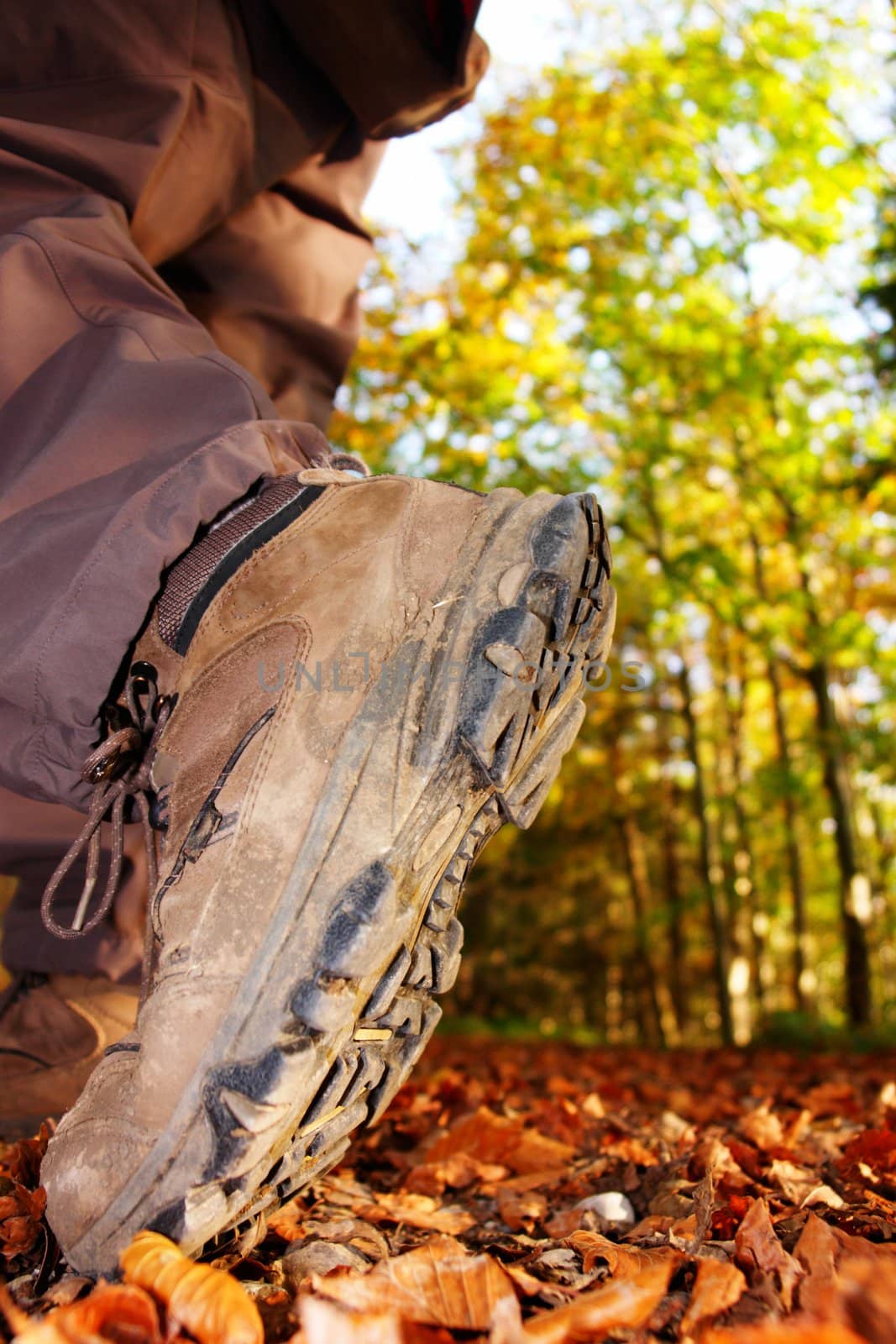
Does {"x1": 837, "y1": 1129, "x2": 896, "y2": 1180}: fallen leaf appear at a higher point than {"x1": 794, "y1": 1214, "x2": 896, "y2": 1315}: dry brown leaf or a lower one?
lower

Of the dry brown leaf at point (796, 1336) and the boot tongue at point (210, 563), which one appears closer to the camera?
A: the dry brown leaf at point (796, 1336)

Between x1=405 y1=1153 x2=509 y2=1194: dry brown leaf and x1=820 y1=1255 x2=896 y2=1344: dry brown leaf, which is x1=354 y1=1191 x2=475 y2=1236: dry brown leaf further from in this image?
x1=820 y1=1255 x2=896 y2=1344: dry brown leaf

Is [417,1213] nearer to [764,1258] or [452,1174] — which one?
[452,1174]

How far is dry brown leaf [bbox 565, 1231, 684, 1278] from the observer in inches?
40.8

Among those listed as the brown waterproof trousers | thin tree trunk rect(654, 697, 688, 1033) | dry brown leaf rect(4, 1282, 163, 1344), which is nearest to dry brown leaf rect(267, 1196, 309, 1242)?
dry brown leaf rect(4, 1282, 163, 1344)

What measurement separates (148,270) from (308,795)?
3.12 feet

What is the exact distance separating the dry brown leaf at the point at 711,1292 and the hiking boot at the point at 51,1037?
52.0 inches

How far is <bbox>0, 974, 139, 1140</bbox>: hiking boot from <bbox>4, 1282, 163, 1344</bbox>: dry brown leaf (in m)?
1.12

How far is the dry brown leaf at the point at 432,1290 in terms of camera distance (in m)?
0.86

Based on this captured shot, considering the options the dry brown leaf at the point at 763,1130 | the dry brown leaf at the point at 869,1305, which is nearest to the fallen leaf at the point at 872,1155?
the dry brown leaf at the point at 763,1130

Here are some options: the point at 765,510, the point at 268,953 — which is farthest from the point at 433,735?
the point at 765,510

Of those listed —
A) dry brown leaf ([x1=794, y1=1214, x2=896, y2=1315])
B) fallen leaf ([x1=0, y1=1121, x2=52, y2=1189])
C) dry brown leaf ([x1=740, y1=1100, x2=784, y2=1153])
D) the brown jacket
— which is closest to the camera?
dry brown leaf ([x1=794, y1=1214, x2=896, y2=1315])

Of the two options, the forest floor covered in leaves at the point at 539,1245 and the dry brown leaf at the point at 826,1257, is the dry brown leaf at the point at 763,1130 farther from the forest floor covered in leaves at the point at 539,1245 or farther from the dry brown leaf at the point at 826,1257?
the dry brown leaf at the point at 826,1257

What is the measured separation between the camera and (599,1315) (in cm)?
84
